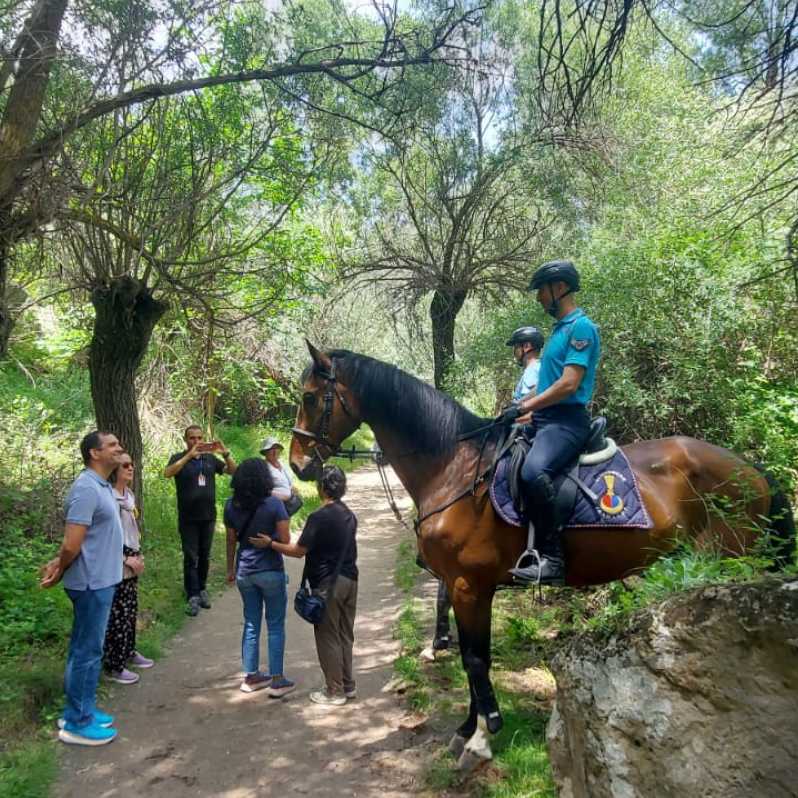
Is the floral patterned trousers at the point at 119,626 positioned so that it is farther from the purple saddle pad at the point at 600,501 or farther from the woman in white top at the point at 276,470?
the purple saddle pad at the point at 600,501

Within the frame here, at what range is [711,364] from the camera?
7680mm

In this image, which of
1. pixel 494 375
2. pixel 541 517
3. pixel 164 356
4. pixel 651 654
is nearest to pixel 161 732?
pixel 541 517

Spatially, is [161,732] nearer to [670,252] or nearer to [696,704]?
[696,704]

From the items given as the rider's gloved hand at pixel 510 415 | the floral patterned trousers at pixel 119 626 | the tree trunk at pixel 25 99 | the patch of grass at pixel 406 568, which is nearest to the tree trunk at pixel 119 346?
the tree trunk at pixel 25 99

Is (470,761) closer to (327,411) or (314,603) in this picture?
(314,603)

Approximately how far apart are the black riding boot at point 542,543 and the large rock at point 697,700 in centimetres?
158

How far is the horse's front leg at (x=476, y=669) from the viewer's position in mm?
3832

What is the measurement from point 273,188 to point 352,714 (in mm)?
6907

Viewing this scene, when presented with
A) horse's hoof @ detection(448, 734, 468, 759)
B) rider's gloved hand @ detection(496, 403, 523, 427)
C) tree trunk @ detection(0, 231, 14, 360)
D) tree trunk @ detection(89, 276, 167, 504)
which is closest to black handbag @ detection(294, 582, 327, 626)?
horse's hoof @ detection(448, 734, 468, 759)

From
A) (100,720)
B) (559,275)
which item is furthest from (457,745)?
(559,275)

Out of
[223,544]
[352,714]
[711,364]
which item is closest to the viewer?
[352,714]

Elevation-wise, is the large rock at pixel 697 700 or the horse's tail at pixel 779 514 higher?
the horse's tail at pixel 779 514

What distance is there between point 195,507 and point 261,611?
2495 millimetres

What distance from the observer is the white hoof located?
3.78m
